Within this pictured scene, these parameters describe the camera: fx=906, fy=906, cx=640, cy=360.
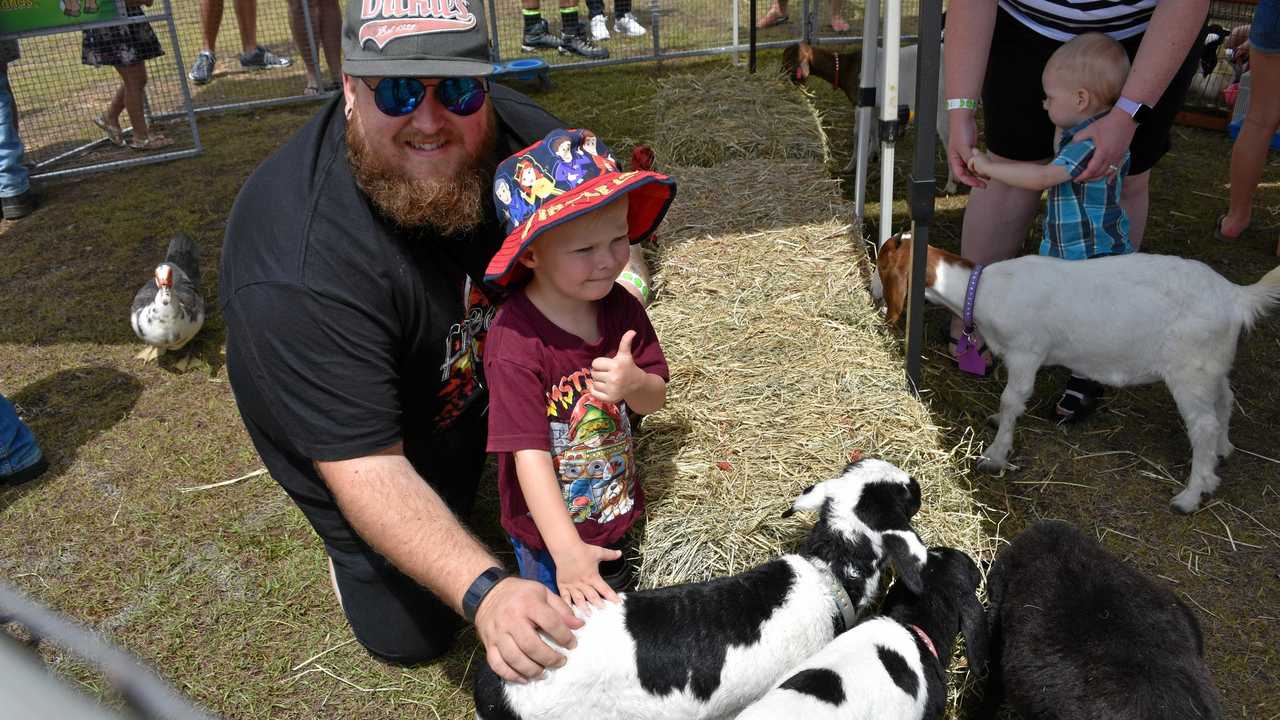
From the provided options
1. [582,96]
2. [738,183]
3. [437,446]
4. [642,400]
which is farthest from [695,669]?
[582,96]

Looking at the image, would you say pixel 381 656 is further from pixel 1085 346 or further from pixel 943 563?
pixel 1085 346

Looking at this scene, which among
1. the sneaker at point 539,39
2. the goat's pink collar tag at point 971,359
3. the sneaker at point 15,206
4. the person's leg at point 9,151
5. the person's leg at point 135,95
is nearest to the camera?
the goat's pink collar tag at point 971,359

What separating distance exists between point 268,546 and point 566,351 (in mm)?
1934

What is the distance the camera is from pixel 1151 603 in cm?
255

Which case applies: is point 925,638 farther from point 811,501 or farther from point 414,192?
point 414,192

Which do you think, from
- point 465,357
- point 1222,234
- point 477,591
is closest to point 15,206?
point 465,357

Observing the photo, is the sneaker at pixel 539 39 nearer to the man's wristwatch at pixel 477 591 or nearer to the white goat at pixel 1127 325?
the white goat at pixel 1127 325

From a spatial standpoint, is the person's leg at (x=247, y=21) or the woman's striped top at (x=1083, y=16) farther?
the person's leg at (x=247, y=21)

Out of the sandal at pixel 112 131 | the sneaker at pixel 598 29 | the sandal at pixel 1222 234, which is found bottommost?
the sandal at pixel 1222 234

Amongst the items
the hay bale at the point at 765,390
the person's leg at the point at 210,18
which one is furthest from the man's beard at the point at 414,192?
the person's leg at the point at 210,18

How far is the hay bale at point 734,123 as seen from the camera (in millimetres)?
6324

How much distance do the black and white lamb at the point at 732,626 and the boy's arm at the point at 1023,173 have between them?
166 cm

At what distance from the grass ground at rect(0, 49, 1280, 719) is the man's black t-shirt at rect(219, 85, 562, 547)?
0.61 metres

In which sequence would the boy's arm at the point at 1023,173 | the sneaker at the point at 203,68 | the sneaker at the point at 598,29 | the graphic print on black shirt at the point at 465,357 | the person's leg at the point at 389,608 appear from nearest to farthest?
1. the graphic print on black shirt at the point at 465,357
2. the person's leg at the point at 389,608
3. the boy's arm at the point at 1023,173
4. the sneaker at the point at 203,68
5. the sneaker at the point at 598,29
